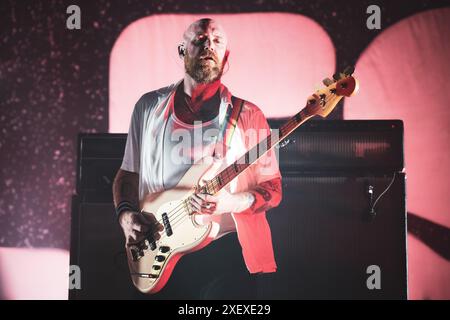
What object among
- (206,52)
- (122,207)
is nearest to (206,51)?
(206,52)

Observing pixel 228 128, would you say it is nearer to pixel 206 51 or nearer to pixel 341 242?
pixel 206 51

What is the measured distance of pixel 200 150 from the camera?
8.66 ft

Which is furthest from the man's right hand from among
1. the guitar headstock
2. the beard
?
the guitar headstock

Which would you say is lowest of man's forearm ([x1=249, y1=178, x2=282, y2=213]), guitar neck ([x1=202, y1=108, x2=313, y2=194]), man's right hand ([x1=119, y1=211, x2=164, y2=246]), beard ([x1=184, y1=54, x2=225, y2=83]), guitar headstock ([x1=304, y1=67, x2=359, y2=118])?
man's right hand ([x1=119, y1=211, x2=164, y2=246])

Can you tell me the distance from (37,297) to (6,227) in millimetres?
403

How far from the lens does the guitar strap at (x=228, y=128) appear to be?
2.63m

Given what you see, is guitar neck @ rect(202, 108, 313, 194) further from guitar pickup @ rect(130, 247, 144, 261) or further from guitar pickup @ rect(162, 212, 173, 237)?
guitar pickup @ rect(130, 247, 144, 261)

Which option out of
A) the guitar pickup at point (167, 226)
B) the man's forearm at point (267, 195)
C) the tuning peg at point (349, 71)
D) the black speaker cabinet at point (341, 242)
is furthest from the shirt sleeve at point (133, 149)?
the tuning peg at point (349, 71)

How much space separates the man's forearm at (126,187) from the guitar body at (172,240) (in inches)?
4.7

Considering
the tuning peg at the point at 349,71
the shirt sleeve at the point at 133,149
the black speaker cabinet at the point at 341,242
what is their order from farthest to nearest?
the shirt sleeve at the point at 133,149 < the black speaker cabinet at the point at 341,242 < the tuning peg at the point at 349,71

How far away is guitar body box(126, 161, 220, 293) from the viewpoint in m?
2.57

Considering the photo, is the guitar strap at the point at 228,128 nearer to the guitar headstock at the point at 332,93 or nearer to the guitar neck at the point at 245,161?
the guitar neck at the point at 245,161

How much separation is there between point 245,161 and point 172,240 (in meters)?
0.49

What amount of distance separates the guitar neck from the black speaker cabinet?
0.24 metres
